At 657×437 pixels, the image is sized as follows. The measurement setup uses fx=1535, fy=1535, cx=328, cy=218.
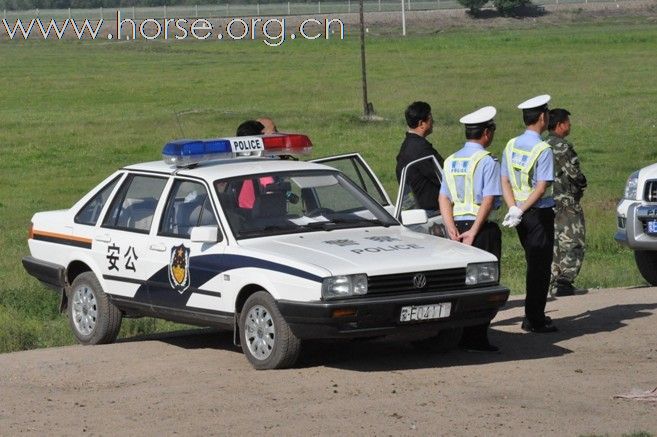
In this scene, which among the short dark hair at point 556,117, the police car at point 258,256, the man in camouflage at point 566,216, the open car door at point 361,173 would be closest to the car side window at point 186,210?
the police car at point 258,256

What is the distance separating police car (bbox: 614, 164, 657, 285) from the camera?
13422 mm

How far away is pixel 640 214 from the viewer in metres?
13.5

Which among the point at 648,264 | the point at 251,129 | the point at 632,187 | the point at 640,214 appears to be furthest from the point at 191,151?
the point at 648,264

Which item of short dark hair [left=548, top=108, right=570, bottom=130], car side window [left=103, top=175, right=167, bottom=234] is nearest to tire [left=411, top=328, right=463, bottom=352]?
car side window [left=103, top=175, right=167, bottom=234]

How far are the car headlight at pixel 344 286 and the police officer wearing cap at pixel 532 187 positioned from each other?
4.80 ft

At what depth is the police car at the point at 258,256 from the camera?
30.4ft

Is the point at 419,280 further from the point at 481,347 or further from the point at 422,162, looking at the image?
the point at 422,162

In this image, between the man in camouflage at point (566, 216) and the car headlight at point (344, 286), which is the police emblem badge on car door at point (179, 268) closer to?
the car headlight at point (344, 286)

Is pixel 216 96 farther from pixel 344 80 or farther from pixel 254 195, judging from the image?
pixel 254 195

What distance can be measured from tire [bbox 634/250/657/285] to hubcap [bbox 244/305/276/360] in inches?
220

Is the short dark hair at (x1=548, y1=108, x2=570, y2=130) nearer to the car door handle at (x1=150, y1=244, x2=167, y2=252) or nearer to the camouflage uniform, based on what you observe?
the camouflage uniform

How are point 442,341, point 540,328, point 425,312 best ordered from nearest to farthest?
point 425,312, point 442,341, point 540,328

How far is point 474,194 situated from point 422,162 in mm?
864

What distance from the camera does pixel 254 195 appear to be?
1030 cm
